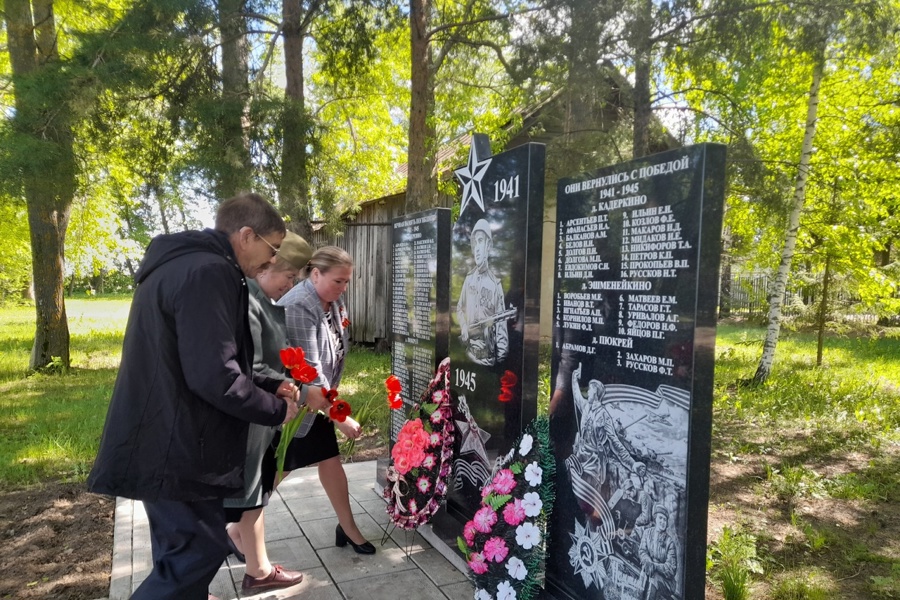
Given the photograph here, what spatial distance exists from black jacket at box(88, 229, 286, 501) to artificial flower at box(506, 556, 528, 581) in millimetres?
1463

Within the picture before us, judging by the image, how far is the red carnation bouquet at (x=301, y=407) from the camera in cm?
276

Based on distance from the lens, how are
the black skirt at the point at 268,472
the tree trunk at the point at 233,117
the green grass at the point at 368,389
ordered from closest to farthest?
the black skirt at the point at 268,472 → the green grass at the point at 368,389 → the tree trunk at the point at 233,117

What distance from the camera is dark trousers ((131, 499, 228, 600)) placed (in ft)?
7.17

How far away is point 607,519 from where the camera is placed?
2.66m

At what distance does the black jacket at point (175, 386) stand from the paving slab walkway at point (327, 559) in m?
1.44

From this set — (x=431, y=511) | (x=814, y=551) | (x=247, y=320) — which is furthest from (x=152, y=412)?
(x=814, y=551)

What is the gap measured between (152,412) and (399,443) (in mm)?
1964

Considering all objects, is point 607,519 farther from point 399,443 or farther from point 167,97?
point 167,97

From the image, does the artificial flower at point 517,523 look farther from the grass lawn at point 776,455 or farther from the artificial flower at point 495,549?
the grass lawn at point 776,455

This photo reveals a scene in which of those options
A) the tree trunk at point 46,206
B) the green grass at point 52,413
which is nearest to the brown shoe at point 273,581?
the green grass at point 52,413

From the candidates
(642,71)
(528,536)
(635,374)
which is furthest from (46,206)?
(642,71)

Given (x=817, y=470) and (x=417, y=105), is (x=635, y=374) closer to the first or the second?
(x=817, y=470)

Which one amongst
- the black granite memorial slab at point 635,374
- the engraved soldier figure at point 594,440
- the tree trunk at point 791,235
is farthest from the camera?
the tree trunk at point 791,235

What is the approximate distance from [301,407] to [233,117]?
4.97 m
